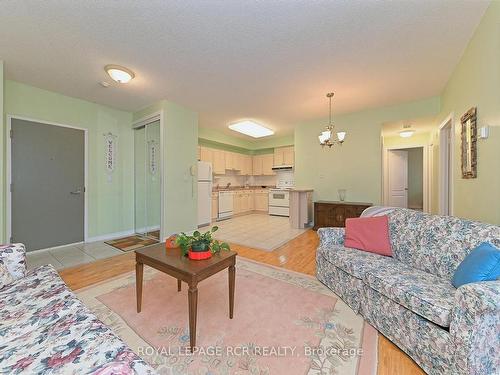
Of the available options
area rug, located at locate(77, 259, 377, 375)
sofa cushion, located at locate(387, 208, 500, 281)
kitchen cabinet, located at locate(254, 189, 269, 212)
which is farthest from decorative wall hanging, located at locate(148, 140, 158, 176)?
kitchen cabinet, located at locate(254, 189, 269, 212)

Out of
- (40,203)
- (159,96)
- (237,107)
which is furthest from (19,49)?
(237,107)

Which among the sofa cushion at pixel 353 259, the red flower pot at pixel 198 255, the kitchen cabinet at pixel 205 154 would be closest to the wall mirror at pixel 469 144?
the sofa cushion at pixel 353 259

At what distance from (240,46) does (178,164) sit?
2.39m

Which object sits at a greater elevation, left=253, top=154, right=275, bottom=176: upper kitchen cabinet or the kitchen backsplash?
left=253, top=154, right=275, bottom=176: upper kitchen cabinet

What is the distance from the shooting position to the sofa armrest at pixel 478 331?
1038mm

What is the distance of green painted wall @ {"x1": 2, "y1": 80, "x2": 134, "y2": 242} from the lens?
10.8ft

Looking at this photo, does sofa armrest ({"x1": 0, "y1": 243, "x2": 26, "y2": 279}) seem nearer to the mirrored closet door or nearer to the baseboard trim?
the mirrored closet door

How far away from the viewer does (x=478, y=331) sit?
3.44 ft

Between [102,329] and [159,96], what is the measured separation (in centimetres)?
363

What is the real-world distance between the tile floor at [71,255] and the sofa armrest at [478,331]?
3.85 meters

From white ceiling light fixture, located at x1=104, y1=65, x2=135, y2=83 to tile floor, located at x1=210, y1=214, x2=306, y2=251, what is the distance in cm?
303

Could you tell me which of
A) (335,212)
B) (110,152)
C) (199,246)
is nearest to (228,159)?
(110,152)

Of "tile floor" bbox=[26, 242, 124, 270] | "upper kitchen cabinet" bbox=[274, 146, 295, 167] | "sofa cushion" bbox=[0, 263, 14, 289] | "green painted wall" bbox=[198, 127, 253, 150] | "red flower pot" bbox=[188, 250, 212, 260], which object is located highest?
"green painted wall" bbox=[198, 127, 253, 150]

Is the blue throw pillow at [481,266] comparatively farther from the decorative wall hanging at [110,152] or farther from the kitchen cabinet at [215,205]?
the kitchen cabinet at [215,205]
